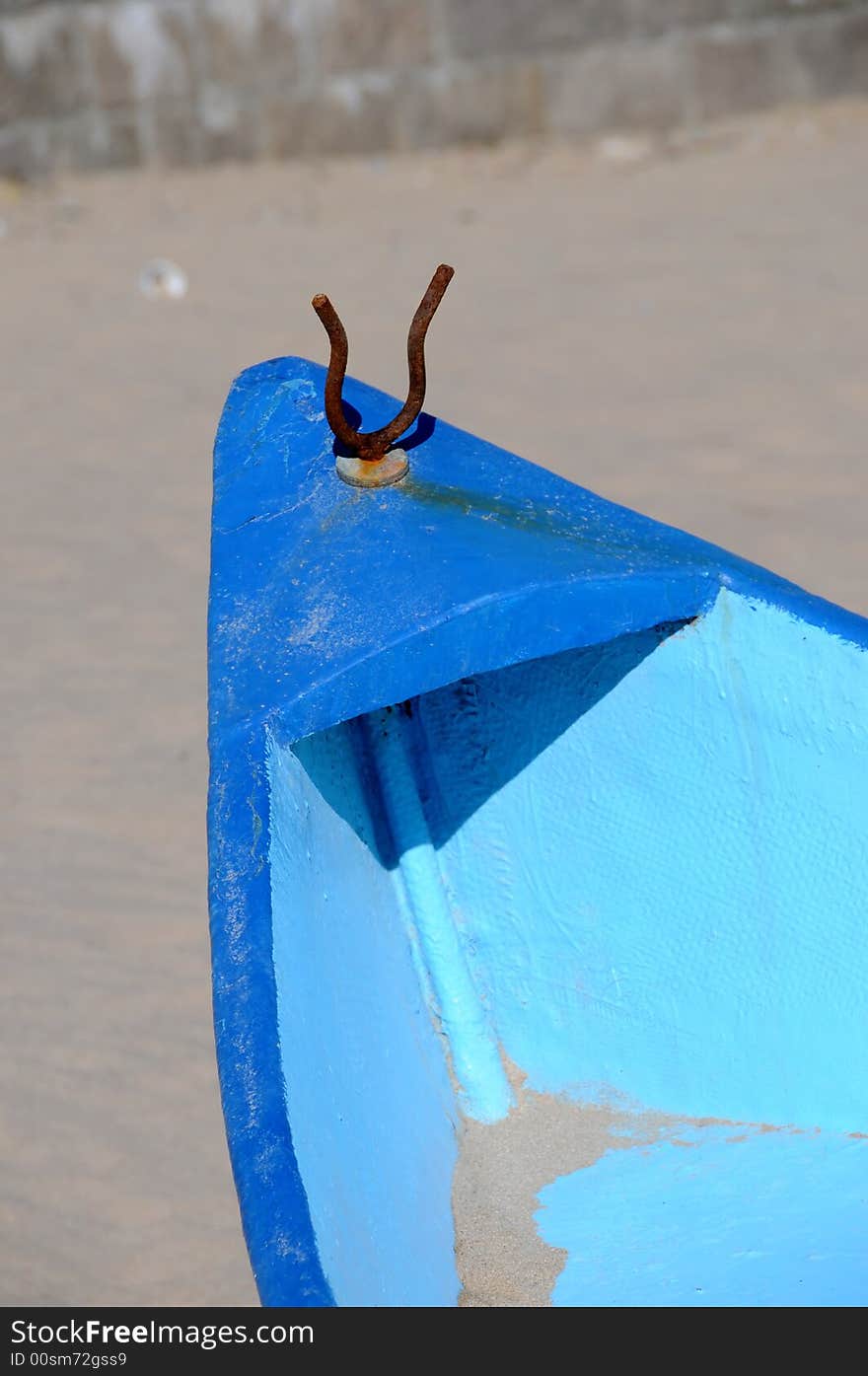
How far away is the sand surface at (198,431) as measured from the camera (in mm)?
2254

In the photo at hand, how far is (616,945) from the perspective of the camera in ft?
6.16

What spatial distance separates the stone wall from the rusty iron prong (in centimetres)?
406

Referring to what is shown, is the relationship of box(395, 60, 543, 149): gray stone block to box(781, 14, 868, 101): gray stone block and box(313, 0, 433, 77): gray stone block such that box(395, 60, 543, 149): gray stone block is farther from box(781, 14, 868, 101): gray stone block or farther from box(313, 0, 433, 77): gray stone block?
box(781, 14, 868, 101): gray stone block

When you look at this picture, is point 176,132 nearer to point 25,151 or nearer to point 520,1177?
point 25,151

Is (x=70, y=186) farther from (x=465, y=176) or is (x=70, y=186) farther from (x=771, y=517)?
(x=771, y=517)

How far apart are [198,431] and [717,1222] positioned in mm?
2977

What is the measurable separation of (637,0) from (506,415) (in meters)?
2.01

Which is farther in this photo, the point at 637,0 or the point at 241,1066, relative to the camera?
the point at 637,0

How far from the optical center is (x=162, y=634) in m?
3.38

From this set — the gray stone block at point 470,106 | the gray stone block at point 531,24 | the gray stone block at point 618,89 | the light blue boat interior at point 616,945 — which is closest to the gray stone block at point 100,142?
the gray stone block at point 470,106

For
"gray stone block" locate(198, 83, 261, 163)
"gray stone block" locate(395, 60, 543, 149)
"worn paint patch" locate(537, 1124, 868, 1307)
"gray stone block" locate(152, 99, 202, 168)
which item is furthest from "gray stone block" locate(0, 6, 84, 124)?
"worn paint patch" locate(537, 1124, 868, 1307)

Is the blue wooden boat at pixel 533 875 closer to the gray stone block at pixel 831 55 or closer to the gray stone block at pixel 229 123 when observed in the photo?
the gray stone block at pixel 229 123

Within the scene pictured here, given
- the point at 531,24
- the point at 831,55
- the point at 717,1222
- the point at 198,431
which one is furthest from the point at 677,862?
the point at 831,55
